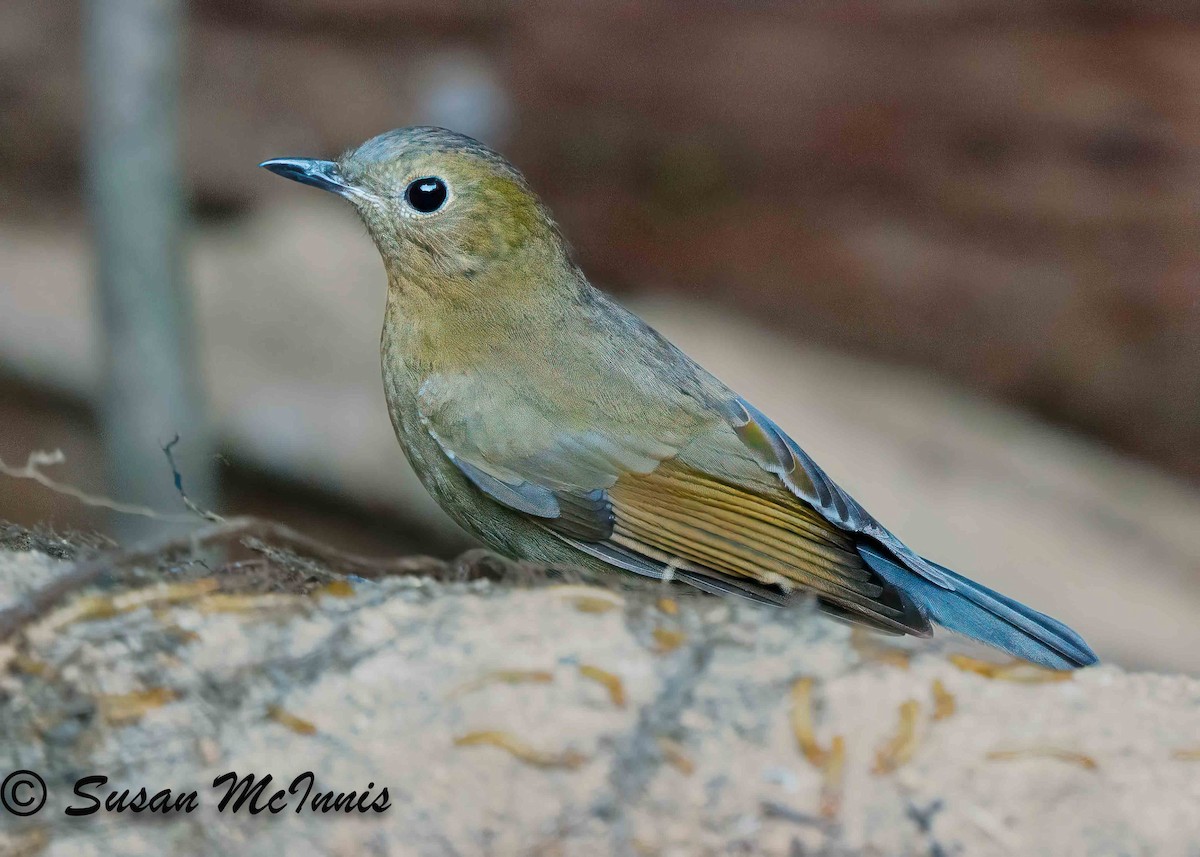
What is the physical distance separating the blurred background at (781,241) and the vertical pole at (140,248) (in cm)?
219

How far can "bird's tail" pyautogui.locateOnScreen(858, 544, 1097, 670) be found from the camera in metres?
4.06

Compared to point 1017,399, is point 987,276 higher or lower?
higher

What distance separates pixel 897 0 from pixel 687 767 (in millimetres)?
8158

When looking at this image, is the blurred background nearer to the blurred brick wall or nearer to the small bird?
the blurred brick wall

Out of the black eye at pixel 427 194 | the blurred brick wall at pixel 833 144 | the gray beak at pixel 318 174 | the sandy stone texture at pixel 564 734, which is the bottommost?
the sandy stone texture at pixel 564 734

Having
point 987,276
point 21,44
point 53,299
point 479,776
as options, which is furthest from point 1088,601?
point 21,44

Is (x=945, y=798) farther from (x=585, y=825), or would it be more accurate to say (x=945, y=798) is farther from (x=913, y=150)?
(x=913, y=150)

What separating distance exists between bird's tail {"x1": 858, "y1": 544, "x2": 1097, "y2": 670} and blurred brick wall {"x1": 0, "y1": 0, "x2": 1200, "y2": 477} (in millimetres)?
6131

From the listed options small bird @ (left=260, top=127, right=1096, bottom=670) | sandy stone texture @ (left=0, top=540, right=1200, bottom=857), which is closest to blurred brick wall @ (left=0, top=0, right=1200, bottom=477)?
small bird @ (left=260, top=127, right=1096, bottom=670)

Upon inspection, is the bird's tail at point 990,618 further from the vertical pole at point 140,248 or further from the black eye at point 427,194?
the vertical pole at point 140,248

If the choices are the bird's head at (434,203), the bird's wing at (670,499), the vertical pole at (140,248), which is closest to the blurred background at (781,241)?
the vertical pole at (140,248)

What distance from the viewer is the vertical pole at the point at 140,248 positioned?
6.41 m

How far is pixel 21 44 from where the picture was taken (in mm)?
10367

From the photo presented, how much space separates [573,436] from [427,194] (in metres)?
1.00
